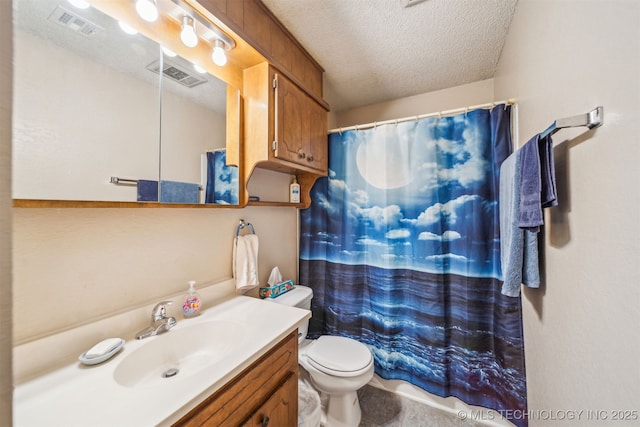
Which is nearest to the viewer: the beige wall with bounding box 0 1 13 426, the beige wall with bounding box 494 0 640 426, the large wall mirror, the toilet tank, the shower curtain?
the beige wall with bounding box 0 1 13 426

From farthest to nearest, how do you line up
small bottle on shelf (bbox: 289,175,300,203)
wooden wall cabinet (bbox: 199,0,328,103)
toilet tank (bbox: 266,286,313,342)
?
small bottle on shelf (bbox: 289,175,300,203), toilet tank (bbox: 266,286,313,342), wooden wall cabinet (bbox: 199,0,328,103)

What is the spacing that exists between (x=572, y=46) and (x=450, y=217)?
957 mm

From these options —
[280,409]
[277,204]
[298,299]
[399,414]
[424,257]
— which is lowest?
[399,414]

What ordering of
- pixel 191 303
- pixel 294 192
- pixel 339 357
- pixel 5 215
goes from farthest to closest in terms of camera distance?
pixel 294 192 < pixel 339 357 < pixel 191 303 < pixel 5 215

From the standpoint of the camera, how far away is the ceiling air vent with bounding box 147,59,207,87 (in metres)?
0.93

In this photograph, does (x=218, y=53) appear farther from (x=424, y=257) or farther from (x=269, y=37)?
(x=424, y=257)

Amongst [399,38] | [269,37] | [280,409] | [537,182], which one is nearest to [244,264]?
[280,409]

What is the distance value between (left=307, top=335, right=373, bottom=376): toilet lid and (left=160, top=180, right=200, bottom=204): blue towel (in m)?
1.16

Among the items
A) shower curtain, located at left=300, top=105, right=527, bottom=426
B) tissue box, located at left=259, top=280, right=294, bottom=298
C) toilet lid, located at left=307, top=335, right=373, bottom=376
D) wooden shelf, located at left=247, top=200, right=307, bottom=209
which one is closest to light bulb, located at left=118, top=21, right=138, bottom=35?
wooden shelf, located at left=247, top=200, right=307, bottom=209

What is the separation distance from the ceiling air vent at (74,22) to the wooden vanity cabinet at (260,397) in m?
1.23

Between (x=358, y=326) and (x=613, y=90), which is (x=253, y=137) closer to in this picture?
(x=613, y=90)

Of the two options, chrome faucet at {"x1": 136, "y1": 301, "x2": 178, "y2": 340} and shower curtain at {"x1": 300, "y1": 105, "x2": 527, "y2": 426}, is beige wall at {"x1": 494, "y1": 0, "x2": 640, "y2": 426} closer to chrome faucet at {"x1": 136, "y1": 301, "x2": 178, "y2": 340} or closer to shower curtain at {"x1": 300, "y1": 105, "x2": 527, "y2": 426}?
shower curtain at {"x1": 300, "y1": 105, "x2": 527, "y2": 426}

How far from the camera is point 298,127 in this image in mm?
1446

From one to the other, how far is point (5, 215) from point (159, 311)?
958 millimetres
